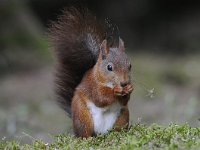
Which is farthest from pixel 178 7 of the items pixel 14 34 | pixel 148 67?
pixel 14 34

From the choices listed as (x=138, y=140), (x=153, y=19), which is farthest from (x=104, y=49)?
(x=153, y=19)

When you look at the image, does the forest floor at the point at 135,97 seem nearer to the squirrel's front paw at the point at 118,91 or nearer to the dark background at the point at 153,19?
the dark background at the point at 153,19

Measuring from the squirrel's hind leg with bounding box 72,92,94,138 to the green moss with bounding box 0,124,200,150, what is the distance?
0.09 meters

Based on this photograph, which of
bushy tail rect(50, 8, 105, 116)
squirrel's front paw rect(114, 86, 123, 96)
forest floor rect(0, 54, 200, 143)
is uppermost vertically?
bushy tail rect(50, 8, 105, 116)

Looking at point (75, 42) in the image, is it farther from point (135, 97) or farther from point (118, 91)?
point (135, 97)

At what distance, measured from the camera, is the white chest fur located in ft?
15.7

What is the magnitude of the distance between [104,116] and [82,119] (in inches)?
6.9

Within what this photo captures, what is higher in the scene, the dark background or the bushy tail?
the bushy tail

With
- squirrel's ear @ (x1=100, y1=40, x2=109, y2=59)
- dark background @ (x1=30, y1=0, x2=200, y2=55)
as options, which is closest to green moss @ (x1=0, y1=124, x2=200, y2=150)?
squirrel's ear @ (x1=100, y1=40, x2=109, y2=59)

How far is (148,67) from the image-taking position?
36.8 ft

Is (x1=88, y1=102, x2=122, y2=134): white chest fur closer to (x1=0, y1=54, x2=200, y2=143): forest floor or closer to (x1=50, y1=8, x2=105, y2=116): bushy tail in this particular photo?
(x1=50, y1=8, x2=105, y2=116): bushy tail

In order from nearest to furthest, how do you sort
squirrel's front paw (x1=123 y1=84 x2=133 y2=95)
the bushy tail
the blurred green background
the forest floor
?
squirrel's front paw (x1=123 y1=84 x2=133 y2=95) → the bushy tail → the forest floor → the blurred green background

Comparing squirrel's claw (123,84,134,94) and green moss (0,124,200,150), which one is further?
squirrel's claw (123,84,134,94)

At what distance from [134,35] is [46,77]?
4.60 meters
